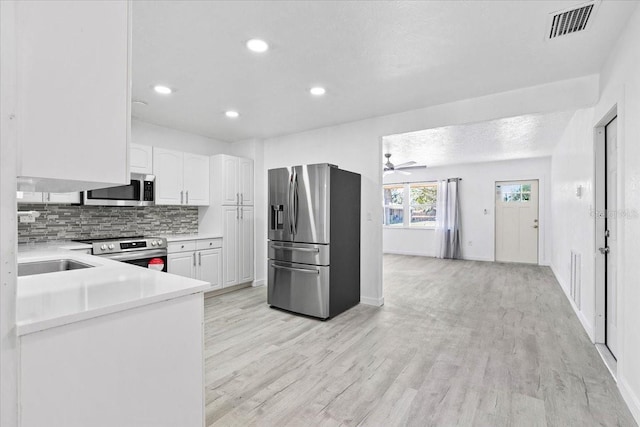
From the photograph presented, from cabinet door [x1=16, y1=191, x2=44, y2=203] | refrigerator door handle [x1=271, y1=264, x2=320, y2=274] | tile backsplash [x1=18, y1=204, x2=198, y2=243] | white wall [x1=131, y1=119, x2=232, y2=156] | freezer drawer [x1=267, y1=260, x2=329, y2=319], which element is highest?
white wall [x1=131, y1=119, x2=232, y2=156]

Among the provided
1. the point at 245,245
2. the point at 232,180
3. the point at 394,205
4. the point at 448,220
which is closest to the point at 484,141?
the point at 448,220

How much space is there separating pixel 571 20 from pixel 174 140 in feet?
15.0

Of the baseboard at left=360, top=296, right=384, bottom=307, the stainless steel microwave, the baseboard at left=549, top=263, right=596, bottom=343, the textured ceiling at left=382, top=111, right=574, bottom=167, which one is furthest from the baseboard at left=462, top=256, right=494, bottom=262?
the stainless steel microwave

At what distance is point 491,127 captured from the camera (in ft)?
15.0

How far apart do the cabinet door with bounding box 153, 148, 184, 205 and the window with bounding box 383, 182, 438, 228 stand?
6.29 m

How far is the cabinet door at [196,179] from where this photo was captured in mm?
4488

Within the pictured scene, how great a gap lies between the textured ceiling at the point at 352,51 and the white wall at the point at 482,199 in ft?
16.4

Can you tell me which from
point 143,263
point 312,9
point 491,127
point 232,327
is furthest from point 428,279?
point 312,9

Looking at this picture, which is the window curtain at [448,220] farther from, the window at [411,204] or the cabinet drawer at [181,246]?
the cabinet drawer at [181,246]

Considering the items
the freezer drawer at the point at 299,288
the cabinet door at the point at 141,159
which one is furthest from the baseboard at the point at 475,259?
the cabinet door at the point at 141,159

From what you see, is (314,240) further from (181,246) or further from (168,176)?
(168,176)

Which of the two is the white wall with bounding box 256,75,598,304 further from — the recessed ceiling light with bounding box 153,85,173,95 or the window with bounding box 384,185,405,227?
the window with bounding box 384,185,405,227

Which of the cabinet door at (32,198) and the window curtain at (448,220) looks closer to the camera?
the cabinet door at (32,198)

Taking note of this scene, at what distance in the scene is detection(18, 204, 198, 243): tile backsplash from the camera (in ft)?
11.3
